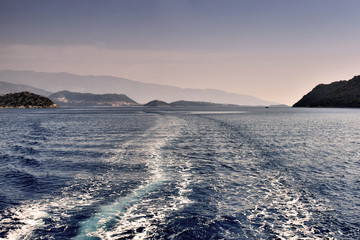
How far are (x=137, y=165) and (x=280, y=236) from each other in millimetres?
15949

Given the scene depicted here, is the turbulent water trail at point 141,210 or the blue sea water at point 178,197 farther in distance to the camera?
the blue sea water at point 178,197

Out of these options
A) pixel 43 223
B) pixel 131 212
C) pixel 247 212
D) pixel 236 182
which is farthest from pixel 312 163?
pixel 43 223

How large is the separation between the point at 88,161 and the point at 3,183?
8.46 m

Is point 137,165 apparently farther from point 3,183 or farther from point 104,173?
point 3,183

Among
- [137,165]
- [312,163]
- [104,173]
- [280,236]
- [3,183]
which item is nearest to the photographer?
[280,236]

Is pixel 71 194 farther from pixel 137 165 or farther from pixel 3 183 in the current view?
pixel 137 165

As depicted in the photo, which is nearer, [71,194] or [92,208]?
Result: [92,208]

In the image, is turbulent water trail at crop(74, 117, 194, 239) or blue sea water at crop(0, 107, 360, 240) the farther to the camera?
blue sea water at crop(0, 107, 360, 240)

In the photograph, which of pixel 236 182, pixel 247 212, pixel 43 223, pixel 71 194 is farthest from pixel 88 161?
pixel 247 212

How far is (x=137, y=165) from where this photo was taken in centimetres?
2423

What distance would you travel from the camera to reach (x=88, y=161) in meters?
26.0

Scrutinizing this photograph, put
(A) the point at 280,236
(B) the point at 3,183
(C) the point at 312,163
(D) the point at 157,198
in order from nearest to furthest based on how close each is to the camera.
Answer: (A) the point at 280,236 < (D) the point at 157,198 < (B) the point at 3,183 < (C) the point at 312,163

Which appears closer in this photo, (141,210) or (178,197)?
(141,210)

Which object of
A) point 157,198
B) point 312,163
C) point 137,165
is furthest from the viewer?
point 312,163
